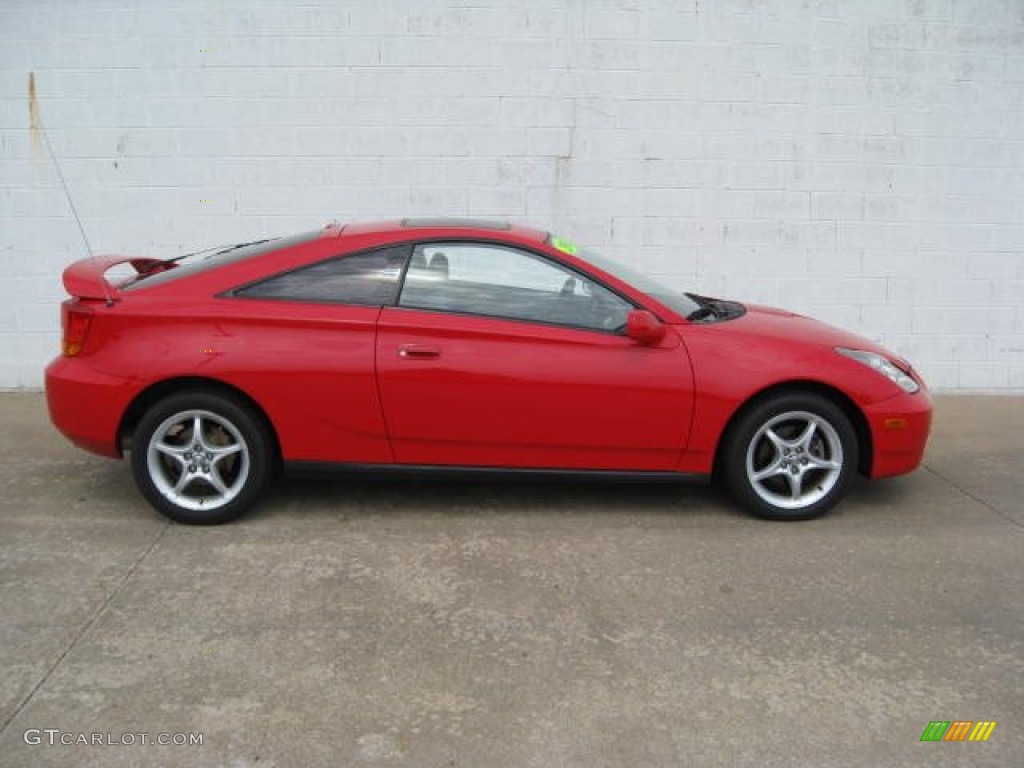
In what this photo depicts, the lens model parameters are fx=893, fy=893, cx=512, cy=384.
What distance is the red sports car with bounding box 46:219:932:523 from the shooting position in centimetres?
412

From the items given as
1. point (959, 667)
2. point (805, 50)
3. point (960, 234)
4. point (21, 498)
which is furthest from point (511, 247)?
point (960, 234)

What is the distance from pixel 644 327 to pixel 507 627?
1.52 metres

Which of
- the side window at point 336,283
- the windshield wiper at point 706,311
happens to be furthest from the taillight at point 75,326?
the windshield wiper at point 706,311

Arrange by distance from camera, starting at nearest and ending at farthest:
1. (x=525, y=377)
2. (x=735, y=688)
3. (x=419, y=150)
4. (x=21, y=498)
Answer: (x=735, y=688)
(x=525, y=377)
(x=21, y=498)
(x=419, y=150)

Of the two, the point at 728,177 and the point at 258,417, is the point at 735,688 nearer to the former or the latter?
the point at 258,417

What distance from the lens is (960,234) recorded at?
693 cm

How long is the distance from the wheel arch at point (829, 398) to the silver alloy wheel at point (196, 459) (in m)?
2.28

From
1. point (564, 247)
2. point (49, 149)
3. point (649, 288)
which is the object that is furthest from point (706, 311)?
point (49, 149)

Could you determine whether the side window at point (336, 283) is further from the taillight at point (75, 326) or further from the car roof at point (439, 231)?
the taillight at point (75, 326)

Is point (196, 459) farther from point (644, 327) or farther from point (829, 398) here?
point (829, 398)

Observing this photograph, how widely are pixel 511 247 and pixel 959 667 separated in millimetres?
2553

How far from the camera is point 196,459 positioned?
→ 4.16 m

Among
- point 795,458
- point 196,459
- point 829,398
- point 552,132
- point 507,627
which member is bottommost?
point 507,627

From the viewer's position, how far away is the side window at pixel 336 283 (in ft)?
13.9
